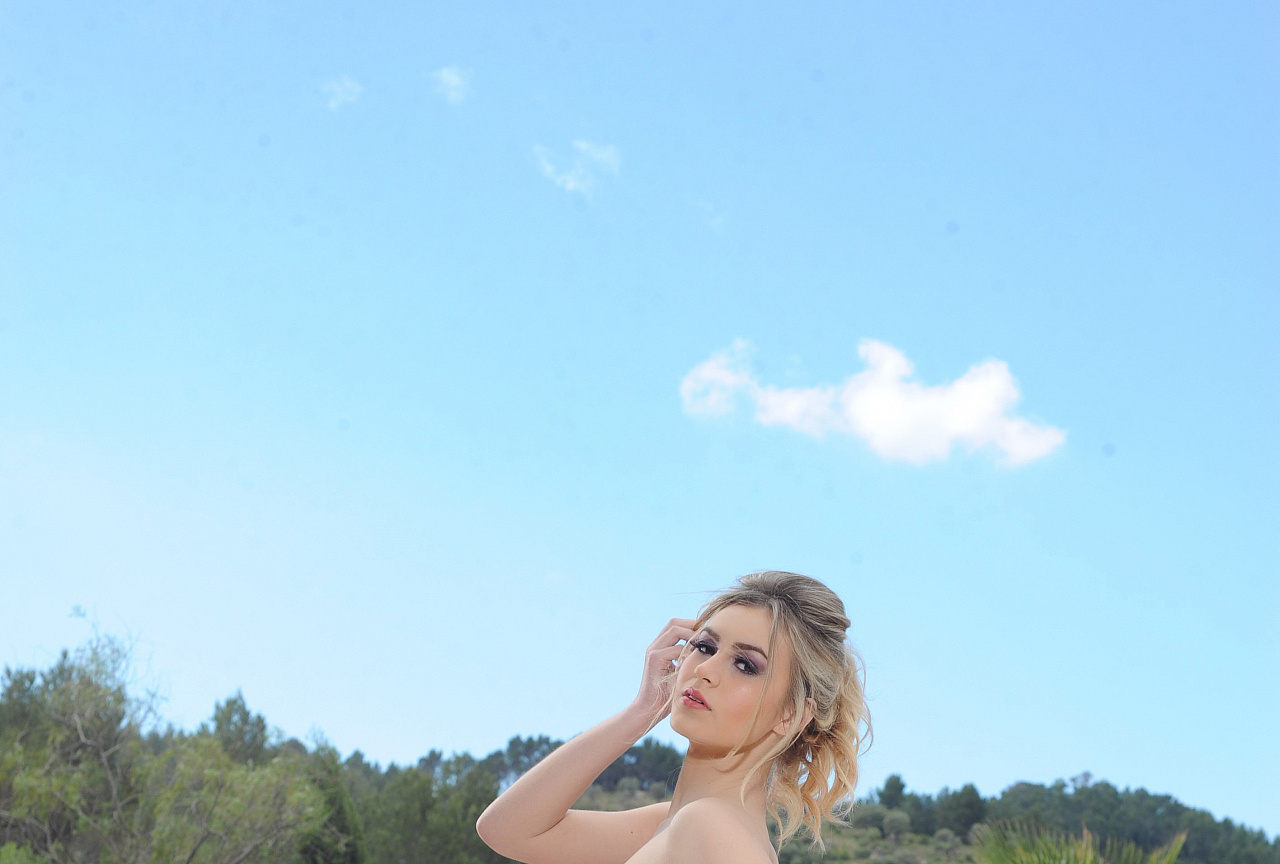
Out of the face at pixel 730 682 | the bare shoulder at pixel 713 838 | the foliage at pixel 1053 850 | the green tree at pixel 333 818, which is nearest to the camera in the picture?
the bare shoulder at pixel 713 838

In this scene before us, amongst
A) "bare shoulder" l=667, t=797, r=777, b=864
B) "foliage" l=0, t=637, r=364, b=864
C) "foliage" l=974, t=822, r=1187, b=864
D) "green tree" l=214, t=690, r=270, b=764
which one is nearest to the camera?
"bare shoulder" l=667, t=797, r=777, b=864

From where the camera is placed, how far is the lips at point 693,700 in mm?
2186

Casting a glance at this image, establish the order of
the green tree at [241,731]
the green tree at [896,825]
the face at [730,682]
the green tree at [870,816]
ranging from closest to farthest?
the face at [730,682] → the green tree at [241,731] → the green tree at [896,825] → the green tree at [870,816]

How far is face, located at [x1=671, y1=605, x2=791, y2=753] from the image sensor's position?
2.18m

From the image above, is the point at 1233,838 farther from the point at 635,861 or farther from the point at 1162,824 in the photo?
the point at 635,861

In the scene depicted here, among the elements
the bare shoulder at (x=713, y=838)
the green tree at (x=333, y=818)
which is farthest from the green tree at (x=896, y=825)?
the bare shoulder at (x=713, y=838)

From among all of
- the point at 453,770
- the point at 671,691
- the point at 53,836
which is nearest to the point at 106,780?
the point at 53,836

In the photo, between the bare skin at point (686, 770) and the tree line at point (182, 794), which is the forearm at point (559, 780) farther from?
the tree line at point (182, 794)

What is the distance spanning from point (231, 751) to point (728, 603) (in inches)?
1286

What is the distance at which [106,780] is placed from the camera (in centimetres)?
2189

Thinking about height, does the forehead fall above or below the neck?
above

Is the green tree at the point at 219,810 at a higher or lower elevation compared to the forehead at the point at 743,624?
higher

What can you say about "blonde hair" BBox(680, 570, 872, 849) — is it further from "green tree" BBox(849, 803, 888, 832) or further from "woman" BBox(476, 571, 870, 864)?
"green tree" BBox(849, 803, 888, 832)

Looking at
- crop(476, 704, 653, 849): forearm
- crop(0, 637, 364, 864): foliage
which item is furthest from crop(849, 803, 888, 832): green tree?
crop(476, 704, 653, 849): forearm
